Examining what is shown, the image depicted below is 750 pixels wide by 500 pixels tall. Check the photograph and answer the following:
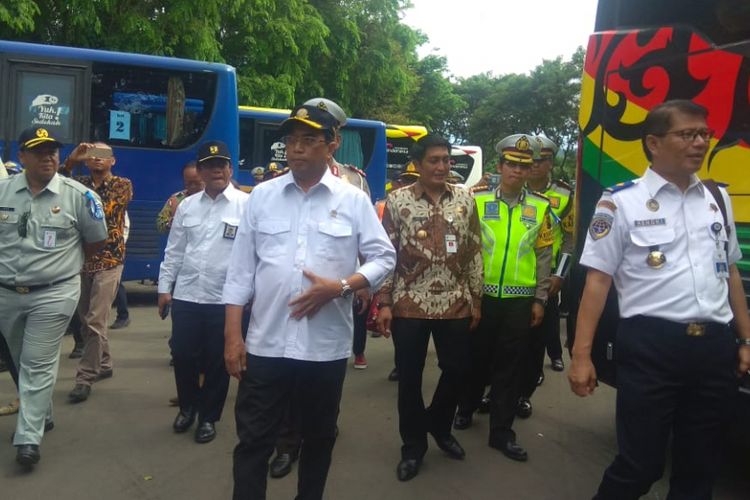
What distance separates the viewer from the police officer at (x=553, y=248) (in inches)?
191

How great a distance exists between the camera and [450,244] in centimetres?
385

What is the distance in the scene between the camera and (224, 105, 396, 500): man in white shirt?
284cm

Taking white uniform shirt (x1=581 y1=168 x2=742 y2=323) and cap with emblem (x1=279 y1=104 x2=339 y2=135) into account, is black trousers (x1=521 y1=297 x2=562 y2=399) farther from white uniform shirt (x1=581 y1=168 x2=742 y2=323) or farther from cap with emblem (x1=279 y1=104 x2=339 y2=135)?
cap with emblem (x1=279 y1=104 x2=339 y2=135)

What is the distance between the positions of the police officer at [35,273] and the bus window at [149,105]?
5.07m

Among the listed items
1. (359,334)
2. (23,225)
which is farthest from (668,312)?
(359,334)

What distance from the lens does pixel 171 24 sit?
13.5 metres

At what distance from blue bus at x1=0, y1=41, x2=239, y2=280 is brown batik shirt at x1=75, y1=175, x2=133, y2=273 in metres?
3.25

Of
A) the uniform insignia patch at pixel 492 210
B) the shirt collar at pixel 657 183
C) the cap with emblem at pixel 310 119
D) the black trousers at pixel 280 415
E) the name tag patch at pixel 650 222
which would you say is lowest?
the black trousers at pixel 280 415

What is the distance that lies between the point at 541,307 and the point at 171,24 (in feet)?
37.0

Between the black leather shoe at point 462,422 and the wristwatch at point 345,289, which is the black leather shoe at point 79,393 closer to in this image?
the black leather shoe at point 462,422

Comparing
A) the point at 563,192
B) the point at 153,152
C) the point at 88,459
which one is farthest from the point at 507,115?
the point at 88,459

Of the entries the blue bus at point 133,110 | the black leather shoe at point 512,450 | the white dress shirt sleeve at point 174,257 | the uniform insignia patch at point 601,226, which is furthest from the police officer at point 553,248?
the blue bus at point 133,110

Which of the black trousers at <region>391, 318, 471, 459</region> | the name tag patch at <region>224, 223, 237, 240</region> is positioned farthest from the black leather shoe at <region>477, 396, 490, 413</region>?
the name tag patch at <region>224, 223, 237, 240</region>

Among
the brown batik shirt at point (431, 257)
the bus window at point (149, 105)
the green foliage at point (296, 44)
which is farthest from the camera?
the green foliage at point (296, 44)
